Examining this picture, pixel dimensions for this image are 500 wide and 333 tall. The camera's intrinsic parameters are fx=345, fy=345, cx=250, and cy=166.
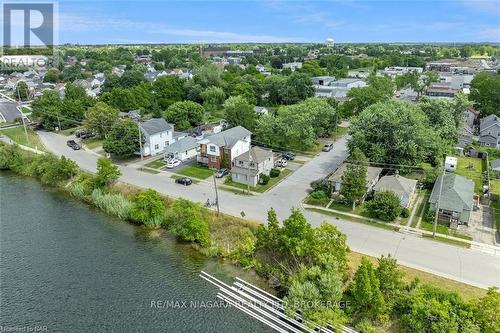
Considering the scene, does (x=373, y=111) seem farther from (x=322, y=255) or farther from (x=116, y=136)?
(x=116, y=136)

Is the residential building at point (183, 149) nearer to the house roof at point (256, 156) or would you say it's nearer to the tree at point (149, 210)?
the house roof at point (256, 156)

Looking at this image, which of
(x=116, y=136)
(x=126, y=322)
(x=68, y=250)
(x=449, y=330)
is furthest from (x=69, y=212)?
(x=449, y=330)

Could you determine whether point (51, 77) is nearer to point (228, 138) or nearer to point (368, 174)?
point (228, 138)

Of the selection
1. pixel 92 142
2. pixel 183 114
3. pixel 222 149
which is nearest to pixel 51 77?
pixel 92 142

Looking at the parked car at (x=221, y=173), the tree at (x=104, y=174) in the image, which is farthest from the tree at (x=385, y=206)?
the tree at (x=104, y=174)

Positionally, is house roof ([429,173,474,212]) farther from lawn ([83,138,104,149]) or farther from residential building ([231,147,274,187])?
lawn ([83,138,104,149])

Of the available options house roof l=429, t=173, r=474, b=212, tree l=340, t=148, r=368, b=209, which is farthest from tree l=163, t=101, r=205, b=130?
house roof l=429, t=173, r=474, b=212
